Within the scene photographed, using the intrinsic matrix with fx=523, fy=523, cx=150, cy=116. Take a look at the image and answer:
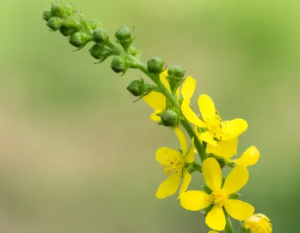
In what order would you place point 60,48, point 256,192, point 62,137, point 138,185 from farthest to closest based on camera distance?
point 60,48, point 62,137, point 138,185, point 256,192

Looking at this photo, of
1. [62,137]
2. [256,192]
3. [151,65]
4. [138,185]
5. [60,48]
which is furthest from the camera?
[60,48]

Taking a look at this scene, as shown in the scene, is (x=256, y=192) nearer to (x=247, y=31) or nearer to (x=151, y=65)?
(x=247, y=31)

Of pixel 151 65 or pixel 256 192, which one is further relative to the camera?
pixel 256 192

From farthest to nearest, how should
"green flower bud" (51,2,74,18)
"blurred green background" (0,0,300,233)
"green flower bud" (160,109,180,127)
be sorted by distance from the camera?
"blurred green background" (0,0,300,233) < "green flower bud" (51,2,74,18) < "green flower bud" (160,109,180,127)

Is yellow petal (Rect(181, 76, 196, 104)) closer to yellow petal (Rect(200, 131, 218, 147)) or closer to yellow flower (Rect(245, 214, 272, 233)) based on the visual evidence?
yellow petal (Rect(200, 131, 218, 147))

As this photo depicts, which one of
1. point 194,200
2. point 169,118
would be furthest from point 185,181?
point 169,118

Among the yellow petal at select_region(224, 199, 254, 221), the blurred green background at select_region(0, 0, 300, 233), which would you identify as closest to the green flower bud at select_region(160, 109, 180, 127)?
the yellow petal at select_region(224, 199, 254, 221)

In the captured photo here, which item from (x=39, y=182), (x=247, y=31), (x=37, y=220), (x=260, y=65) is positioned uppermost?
(x=247, y=31)

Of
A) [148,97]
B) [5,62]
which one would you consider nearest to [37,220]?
[5,62]

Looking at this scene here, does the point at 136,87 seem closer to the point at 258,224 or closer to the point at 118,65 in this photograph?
the point at 118,65
